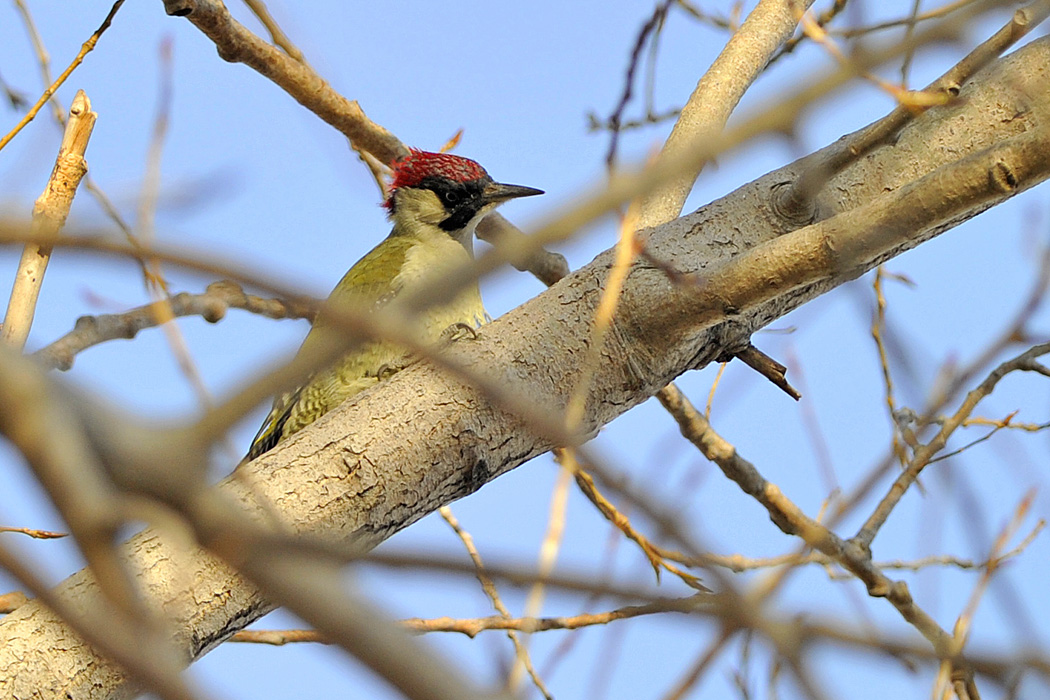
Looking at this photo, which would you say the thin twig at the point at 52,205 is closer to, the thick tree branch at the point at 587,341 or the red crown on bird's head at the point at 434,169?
the thick tree branch at the point at 587,341

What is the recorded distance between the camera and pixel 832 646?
28.9 inches

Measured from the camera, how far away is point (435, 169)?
5426 millimetres

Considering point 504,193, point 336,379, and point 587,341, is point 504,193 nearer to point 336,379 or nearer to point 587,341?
point 336,379

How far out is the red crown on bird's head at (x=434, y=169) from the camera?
17.5ft

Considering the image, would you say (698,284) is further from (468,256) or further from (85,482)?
(468,256)

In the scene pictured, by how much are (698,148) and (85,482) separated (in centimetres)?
50

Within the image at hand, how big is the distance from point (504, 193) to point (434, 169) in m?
0.42

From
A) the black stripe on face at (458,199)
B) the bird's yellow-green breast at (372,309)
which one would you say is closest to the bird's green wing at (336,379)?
the bird's yellow-green breast at (372,309)

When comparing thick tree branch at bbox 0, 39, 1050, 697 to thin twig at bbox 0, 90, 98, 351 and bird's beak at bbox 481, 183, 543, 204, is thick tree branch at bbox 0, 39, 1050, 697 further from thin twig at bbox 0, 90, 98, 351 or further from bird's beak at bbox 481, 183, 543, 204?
bird's beak at bbox 481, 183, 543, 204

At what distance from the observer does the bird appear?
3.92 metres

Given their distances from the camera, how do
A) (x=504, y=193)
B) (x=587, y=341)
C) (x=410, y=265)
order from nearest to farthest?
(x=587, y=341) → (x=410, y=265) → (x=504, y=193)

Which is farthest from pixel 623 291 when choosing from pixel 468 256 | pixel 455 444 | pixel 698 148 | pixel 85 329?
pixel 468 256

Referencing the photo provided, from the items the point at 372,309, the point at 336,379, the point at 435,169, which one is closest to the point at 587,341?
the point at 336,379

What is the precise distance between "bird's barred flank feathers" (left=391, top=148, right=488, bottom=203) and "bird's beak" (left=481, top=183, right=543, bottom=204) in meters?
0.11
